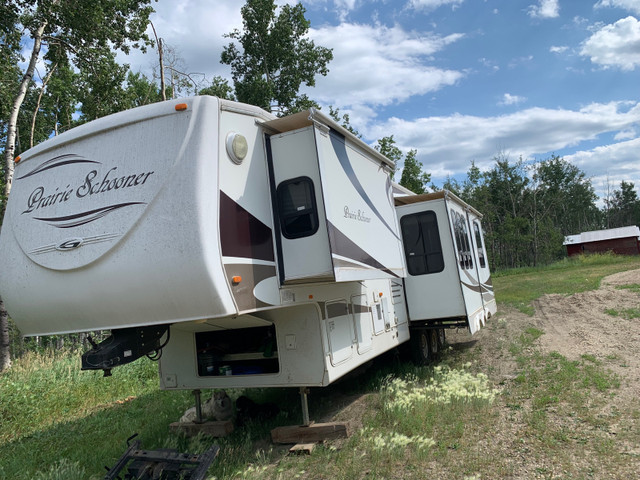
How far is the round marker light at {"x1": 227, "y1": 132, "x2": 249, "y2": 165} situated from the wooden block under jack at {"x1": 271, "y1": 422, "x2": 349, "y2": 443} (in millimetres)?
2753

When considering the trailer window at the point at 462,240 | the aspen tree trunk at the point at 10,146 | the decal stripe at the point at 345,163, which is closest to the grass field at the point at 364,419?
the aspen tree trunk at the point at 10,146

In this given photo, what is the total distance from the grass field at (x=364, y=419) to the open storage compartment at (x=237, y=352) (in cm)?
75

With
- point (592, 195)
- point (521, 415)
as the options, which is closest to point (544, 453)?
point (521, 415)

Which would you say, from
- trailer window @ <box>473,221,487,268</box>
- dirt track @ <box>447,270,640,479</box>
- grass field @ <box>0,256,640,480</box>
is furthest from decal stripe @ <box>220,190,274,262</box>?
trailer window @ <box>473,221,487,268</box>

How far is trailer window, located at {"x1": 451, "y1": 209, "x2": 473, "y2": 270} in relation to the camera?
742 cm

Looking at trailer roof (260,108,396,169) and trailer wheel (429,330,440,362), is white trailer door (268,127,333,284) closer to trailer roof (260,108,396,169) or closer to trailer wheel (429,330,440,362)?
trailer roof (260,108,396,169)

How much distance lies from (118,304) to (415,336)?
5029mm

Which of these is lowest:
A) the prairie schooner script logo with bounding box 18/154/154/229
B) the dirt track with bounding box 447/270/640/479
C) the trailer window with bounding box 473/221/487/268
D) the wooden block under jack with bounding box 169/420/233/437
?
the dirt track with bounding box 447/270/640/479

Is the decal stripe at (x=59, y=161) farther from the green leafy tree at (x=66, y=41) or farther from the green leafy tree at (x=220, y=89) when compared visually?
the green leafy tree at (x=220, y=89)

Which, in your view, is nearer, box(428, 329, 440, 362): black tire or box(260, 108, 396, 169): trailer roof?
box(260, 108, 396, 169): trailer roof

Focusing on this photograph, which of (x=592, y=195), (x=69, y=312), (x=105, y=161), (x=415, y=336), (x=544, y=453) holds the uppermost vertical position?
(x=592, y=195)

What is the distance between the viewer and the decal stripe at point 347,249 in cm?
423

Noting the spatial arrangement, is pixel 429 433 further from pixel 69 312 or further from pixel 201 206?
pixel 69 312

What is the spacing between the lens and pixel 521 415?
502 centimetres
